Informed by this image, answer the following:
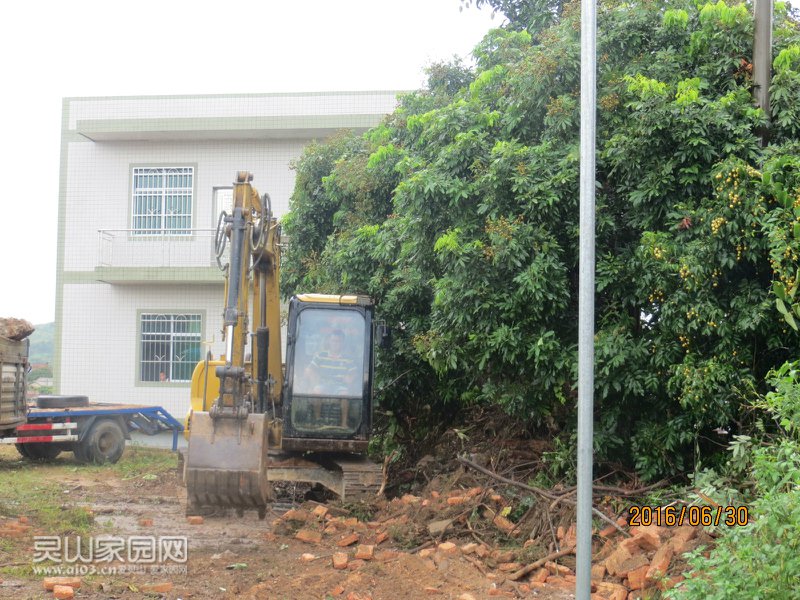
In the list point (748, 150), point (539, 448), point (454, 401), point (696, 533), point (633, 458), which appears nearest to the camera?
point (696, 533)

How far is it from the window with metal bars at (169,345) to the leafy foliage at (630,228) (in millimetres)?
12357

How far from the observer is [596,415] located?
9352 mm

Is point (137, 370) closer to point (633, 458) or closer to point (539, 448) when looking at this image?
point (539, 448)

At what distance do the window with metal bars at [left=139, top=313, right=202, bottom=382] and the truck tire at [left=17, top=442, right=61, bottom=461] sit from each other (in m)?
5.98

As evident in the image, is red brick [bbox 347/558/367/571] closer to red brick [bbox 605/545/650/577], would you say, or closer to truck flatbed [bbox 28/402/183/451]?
red brick [bbox 605/545/650/577]

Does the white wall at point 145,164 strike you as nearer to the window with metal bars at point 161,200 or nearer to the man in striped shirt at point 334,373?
the window with metal bars at point 161,200

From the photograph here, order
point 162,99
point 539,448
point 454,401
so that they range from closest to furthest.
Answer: point 539,448, point 454,401, point 162,99

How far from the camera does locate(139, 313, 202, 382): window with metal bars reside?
21.9 meters

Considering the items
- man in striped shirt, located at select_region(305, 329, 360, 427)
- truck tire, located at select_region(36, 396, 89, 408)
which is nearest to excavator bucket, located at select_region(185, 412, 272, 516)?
man in striped shirt, located at select_region(305, 329, 360, 427)

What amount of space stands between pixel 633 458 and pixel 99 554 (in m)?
5.67

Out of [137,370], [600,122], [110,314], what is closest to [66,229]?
[110,314]

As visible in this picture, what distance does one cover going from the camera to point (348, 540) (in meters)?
9.40
